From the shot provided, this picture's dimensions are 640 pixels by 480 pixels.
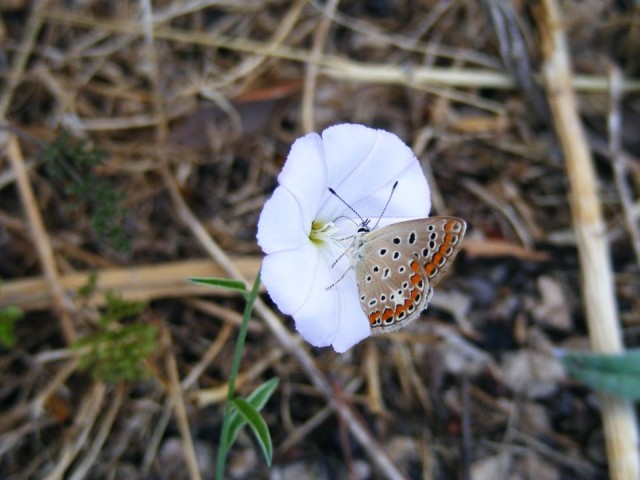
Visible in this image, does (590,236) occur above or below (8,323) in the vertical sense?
below

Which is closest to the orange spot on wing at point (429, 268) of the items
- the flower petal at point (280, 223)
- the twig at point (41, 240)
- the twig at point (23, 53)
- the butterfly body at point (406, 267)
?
the butterfly body at point (406, 267)

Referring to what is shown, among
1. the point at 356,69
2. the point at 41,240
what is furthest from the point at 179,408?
the point at 356,69

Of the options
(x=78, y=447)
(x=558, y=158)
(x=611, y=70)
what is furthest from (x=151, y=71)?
(x=611, y=70)

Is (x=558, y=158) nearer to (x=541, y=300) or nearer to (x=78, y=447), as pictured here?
(x=541, y=300)

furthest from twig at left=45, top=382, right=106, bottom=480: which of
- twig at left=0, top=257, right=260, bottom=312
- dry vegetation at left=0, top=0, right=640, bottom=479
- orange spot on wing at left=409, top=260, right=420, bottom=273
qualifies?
orange spot on wing at left=409, top=260, right=420, bottom=273

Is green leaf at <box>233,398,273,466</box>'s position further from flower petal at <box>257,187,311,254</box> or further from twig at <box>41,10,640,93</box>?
twig at <box>41,10,640,93</box>

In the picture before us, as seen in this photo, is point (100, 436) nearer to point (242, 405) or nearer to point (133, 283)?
point (133, 283)
